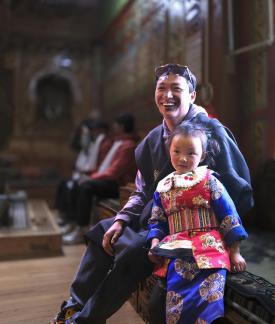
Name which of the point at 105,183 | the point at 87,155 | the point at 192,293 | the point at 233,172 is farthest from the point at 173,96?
the point at 87,155

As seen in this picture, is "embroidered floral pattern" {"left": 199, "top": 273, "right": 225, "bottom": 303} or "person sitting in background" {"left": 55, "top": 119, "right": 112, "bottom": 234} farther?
"person sitting in background" {"left": 55, "top": 119, "right": 112, "bottom": 234}

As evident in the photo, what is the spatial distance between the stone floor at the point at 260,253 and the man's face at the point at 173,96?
2.69 feet

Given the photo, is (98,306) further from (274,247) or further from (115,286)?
(274,247)

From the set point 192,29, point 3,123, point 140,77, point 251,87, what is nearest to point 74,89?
point 3,123

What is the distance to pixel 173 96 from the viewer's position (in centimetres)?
→ 186

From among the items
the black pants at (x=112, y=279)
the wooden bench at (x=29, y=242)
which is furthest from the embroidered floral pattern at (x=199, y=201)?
the wooden bench at (x=29, y=242)

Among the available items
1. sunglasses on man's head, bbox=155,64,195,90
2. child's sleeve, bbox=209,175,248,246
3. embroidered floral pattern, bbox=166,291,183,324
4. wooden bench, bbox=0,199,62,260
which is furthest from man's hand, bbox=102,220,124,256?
wooden bench, bbox=0,199,62,260

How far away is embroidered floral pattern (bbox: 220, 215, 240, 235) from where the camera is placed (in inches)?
59.7

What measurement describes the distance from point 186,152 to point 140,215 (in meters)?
0.57

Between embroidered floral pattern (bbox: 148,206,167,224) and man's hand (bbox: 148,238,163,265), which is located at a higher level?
embroidered floral pattern (bbox: 148,206,167,224)

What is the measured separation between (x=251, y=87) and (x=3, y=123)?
4398 millimetres

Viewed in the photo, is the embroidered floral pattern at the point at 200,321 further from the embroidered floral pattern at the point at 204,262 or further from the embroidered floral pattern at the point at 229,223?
the embroidered floral pattern at the point at 229,223

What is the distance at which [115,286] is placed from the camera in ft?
5.83

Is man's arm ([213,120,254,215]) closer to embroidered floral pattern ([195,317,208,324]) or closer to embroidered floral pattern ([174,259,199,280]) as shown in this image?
embroidered floral pattern ([174,259,199,280])
